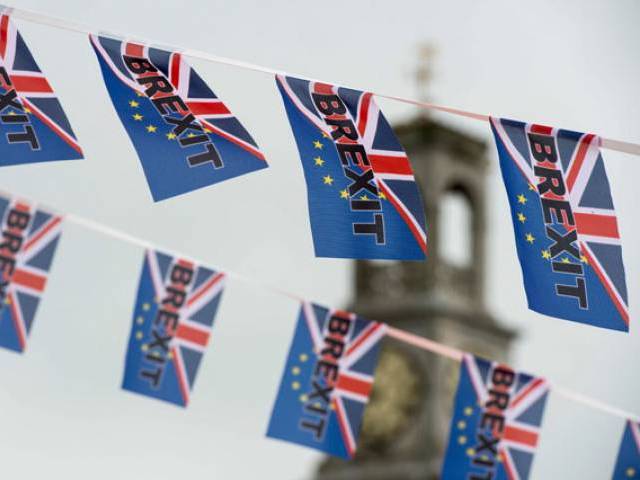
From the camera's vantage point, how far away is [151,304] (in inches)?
612

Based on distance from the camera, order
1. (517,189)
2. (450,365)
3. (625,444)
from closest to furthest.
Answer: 1. (517,189)
2. (625,444)
3. (450,365)

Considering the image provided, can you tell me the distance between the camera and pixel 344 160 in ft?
36.7

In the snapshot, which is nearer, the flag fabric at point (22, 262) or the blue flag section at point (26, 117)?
the blue flag section at point (26, 117)

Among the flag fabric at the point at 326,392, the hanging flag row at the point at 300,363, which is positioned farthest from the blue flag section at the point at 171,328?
the flag fabric at the point at 326,392

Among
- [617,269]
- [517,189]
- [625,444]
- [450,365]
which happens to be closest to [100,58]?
[517,189]

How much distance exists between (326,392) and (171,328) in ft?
5.40

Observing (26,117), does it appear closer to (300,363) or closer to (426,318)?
(300,363)

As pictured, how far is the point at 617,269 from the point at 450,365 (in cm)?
3486

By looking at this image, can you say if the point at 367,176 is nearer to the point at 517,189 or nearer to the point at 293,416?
the point at 517,189

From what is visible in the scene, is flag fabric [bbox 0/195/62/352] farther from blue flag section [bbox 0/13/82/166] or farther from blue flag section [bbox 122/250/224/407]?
blue flag section [bbox 0/13/82/166]

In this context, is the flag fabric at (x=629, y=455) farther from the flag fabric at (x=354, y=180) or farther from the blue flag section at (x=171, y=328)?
the flag fabric at (x=354, y=180)

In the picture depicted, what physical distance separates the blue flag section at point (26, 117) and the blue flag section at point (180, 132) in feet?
1.57

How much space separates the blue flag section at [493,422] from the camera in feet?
50.4

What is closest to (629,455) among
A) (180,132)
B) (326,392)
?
(326,392)
